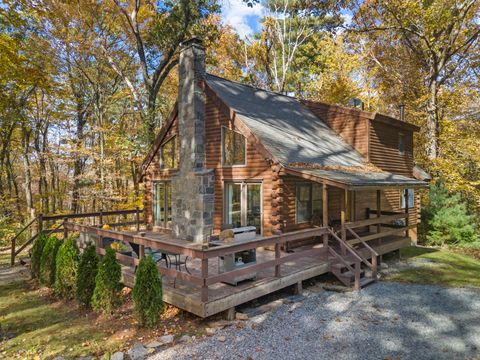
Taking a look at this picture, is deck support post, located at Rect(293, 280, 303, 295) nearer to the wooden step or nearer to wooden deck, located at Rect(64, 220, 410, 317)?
wooden deck, located at Rect(64, 220, 410, 317)

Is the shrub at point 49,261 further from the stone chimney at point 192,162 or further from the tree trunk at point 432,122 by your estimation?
the tree trunk at point 432,122

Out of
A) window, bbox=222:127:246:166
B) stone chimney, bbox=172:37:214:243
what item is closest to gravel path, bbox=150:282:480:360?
stone chimney, bbox=172:37:214:243

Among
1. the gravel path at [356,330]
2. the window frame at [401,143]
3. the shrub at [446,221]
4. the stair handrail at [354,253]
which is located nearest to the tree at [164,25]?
the stair handrail at [354,253]

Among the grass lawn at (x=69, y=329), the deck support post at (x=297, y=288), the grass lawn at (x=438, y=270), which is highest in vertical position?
the deck support post at (x=297, y=288)

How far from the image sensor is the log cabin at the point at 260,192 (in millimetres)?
7402

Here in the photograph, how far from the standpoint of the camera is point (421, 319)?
21.0 feet

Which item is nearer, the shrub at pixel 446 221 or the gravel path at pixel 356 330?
the gravel path at pixel 356 330

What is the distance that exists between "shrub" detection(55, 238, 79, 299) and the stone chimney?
4.25 meters

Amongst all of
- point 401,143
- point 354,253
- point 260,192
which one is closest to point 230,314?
point 354,253

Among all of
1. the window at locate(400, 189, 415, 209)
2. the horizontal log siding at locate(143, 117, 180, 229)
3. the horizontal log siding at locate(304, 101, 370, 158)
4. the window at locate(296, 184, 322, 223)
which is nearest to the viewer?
the window at locate(296, 184, 322, 223)

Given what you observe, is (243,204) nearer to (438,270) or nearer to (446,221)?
(438,270)

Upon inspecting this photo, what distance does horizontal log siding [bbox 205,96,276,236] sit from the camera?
34.6 feet

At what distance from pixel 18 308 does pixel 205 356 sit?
18.4 feet

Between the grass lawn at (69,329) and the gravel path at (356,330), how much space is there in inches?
35.8
